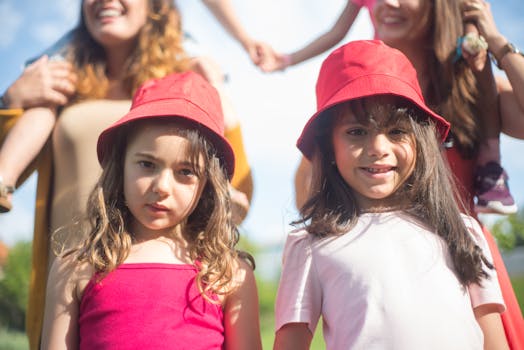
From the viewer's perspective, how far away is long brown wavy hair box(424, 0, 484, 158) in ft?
8.34

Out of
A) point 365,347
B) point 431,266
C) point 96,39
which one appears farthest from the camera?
point 96,39

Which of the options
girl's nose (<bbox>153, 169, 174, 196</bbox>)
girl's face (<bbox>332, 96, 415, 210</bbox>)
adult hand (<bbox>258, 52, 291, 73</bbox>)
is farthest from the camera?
adult hand (<bbox>258, 52, 291, 73</bbox>)

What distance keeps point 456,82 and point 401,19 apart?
38cm

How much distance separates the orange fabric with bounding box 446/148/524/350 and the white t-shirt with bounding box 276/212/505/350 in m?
0.20

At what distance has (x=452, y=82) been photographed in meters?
2.60

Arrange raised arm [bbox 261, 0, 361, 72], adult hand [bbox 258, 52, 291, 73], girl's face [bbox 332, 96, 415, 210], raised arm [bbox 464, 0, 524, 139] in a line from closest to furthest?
girl's face [bbox 332, 96, 415, 210] < raised arm [bbox 464, 0, 524, 139] < raised arm [bbox 261, 0, 361, 72] < adult hand [bbox 258, 52, 291, 73]

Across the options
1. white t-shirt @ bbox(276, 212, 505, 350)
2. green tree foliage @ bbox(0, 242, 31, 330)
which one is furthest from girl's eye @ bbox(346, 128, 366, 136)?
green tree foliage @ bbox(0, 242, 31, 330)

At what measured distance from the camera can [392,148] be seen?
218 centimetres

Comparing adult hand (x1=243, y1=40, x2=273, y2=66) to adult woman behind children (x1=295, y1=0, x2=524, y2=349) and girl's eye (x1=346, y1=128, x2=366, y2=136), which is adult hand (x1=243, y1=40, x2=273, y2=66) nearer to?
adult woman behind children (x1=295, y1=0, x2=524, y2=349)

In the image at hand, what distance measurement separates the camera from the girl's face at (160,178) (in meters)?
2.10

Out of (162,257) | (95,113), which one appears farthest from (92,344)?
(95,113)

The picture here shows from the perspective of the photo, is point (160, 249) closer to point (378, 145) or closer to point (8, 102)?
point (378, 145)

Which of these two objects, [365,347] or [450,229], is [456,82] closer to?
[450,229]

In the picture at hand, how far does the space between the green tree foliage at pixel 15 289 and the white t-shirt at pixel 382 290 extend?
6.35m
